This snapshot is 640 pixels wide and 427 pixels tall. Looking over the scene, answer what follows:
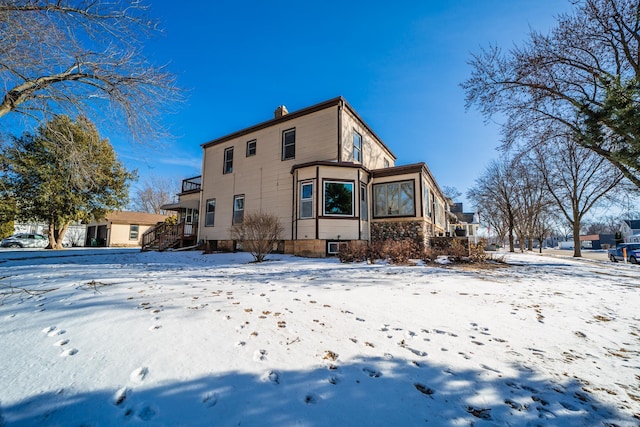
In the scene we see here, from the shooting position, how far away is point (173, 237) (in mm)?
16234

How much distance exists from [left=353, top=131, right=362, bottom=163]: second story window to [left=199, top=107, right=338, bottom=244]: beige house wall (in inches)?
69.2

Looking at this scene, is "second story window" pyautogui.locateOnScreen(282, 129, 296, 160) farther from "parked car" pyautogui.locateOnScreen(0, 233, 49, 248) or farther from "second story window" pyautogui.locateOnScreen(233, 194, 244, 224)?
"parked car" pyautogui.locateOnScreen(0, 233, 49, 248)

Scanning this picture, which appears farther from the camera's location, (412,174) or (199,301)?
(412,174)

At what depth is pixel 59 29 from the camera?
179 inches

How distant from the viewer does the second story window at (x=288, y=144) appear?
43.9ft

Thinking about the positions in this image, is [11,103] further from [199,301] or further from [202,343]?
[202,343]

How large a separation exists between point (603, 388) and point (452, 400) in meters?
1.38

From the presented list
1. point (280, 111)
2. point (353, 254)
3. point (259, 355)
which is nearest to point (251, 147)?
point (280, 111)

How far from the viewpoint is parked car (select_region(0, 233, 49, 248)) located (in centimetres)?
2355

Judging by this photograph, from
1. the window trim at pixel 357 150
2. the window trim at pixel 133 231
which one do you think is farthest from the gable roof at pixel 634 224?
the window trim at pixel 133 231

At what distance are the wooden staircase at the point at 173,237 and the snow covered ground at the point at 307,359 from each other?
1212 centimetres

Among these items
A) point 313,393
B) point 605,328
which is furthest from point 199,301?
point 605,328

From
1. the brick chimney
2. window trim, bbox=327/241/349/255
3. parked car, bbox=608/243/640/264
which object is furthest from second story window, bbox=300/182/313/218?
parked car, bbox=608/243/640/264

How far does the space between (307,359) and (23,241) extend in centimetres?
3546
